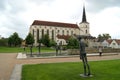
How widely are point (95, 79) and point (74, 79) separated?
90 cm

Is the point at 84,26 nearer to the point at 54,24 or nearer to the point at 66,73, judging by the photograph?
the point at 54,24

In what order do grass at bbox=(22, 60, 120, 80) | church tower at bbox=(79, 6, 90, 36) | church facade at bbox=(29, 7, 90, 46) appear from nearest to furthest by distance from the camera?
1. grass at bbox=(22, 60, 120, 80)
2. church facade at bbox=(29, 7, 90, 46)
3. church tower at bbox=(79, 6, 90, 36)

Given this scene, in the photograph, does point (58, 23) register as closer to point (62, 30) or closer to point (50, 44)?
point (62, 30)

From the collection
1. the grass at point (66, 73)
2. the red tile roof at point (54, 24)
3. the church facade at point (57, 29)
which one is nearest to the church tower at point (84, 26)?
the church facade at point (57, 29)

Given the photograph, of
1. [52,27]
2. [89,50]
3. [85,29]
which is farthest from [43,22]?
[89,50]

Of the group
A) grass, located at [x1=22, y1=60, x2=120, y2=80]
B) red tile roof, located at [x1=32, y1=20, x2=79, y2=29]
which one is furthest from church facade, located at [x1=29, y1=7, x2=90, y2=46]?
grass, located at [x1=22, y1=60, x2=120, y2=80]

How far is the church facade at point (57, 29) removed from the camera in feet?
387

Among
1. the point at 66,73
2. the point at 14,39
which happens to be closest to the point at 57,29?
the point at 14,39

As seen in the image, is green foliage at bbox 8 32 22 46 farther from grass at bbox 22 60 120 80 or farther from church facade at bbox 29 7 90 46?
grass at bbox 22 60 120 80

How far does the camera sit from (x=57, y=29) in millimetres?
128500

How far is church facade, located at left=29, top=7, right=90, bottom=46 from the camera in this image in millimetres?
117881

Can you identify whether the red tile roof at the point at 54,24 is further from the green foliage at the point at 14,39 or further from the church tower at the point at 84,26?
the green foliage at the point at 14,39

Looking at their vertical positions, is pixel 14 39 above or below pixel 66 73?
above

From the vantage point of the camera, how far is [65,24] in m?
135
